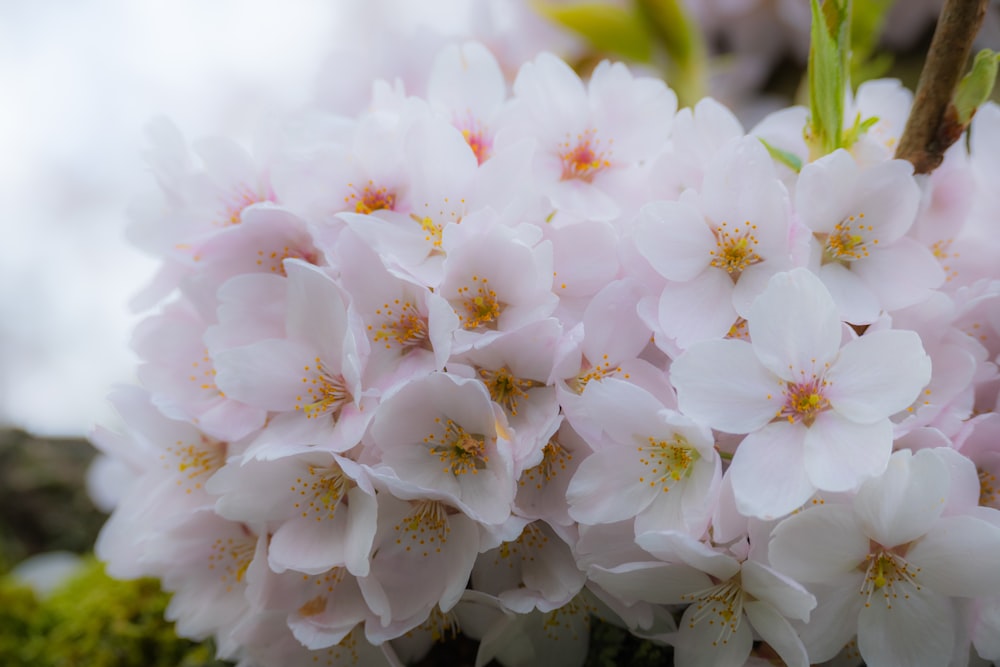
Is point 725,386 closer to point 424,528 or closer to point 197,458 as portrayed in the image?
point 424,528

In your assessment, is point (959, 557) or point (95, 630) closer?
point (959, 557)

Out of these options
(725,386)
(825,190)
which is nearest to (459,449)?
(725,386)

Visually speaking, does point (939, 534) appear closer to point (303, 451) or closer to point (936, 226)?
point (936, 226)

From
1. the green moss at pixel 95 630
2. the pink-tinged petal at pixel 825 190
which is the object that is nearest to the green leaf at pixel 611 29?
the pink-tinged petal at pixel 825 190

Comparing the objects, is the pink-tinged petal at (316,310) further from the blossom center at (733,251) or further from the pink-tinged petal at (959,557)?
the pink-tinged petal at (959,557)

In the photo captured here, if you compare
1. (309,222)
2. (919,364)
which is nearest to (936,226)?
(919,364)

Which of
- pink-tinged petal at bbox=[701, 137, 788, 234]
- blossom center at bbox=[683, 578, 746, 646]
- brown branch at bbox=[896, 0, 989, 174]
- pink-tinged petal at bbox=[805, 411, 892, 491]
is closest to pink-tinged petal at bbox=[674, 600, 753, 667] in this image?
blossom center at bbox=[683, 578, 746, 646]

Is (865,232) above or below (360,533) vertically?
above
